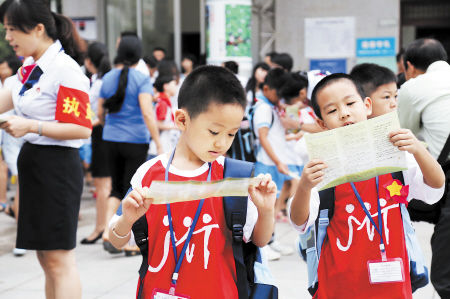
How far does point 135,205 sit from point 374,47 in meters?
10.7

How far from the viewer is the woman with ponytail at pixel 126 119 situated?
5.37 m

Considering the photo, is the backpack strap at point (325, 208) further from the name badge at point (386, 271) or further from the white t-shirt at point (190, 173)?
the white t-shirt at point (190, 173)

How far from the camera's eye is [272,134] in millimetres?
5773

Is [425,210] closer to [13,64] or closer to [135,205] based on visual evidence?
[135,205]

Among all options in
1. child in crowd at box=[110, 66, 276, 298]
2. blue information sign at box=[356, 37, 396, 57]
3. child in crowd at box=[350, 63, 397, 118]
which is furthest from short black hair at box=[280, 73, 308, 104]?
blue information sign at box=[356, 37, 396, 57]

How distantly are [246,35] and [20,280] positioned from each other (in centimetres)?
586

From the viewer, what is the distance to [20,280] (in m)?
4.73

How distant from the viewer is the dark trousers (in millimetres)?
3033

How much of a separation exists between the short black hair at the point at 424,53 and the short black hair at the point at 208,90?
6.82 feet

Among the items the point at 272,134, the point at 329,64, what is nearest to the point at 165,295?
the point at 272,134

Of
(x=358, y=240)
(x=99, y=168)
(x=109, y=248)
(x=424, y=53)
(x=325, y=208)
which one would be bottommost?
(x=109, y=248)

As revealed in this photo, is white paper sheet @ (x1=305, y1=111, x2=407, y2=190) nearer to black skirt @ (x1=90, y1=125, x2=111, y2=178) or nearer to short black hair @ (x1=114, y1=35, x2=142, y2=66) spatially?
short black hair @ (x1=114, y1=35, x2=142, y2=66)

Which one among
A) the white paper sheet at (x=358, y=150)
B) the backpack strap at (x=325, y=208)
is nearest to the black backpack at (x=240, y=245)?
the white paper sheet at (x=358, y=150)

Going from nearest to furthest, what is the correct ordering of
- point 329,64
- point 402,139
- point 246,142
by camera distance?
point 402,139 → point 246,142 → point 329,64
